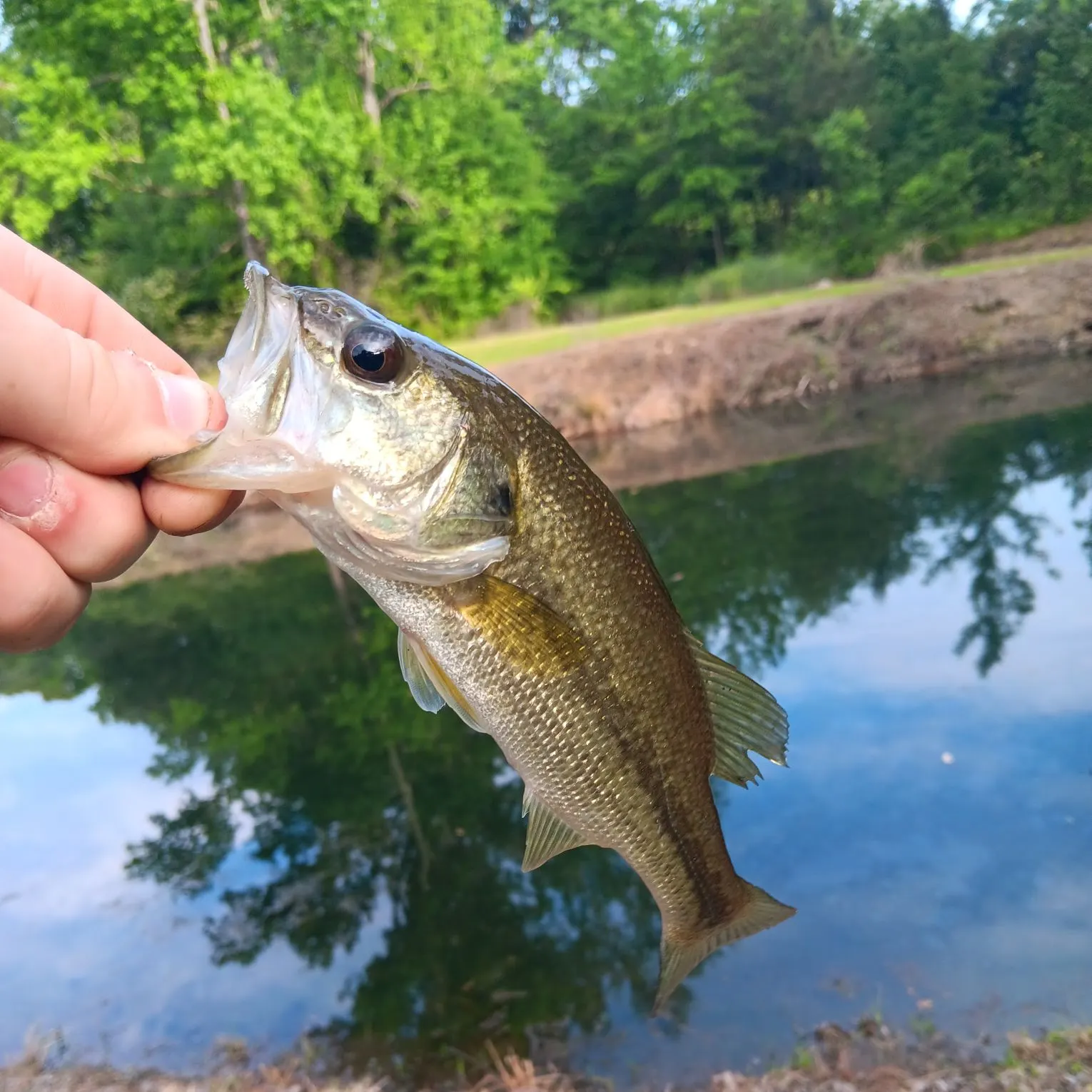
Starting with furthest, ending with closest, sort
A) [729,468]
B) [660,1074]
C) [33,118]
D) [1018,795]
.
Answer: [33,118] → [729,468] → [1018,795] → [660,1074]

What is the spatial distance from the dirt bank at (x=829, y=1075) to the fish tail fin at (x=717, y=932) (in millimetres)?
2032

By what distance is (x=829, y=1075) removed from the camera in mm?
3830

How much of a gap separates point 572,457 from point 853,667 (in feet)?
21.1

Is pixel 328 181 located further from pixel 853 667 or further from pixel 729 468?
pixel 853 667

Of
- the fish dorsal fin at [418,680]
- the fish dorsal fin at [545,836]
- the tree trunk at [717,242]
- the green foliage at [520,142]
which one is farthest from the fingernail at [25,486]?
the tree trunk at [717,242]

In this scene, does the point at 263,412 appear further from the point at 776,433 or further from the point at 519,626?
the point at 776,433

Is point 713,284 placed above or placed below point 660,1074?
above

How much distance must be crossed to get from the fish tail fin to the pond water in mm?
2429

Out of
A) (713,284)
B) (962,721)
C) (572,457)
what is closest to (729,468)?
(962,721)

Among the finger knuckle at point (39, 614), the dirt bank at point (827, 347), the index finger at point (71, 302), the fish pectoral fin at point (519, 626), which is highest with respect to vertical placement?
the index finger at point (71, 302)

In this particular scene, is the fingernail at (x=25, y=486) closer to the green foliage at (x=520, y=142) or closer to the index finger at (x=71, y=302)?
the index finger at (x=71, y=302)

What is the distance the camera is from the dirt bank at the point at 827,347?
18.2 m

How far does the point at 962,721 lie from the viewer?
6.64 m

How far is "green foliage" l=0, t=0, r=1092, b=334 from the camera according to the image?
71.1 feet
